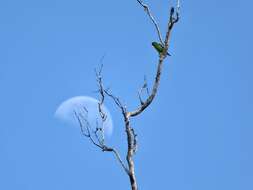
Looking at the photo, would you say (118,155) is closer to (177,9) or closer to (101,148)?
(101,148)

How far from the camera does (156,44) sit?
7.96m

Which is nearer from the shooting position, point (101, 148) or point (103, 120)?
point (101, 148)

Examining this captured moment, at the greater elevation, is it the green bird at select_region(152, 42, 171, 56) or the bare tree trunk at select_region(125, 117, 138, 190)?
the green bird at select_region(152, 42, 171, 56)

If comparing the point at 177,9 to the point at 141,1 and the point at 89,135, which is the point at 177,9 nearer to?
the point at 141,1

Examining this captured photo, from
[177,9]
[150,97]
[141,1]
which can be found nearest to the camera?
[150,97]

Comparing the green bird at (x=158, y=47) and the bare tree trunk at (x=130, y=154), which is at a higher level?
the green bird at (x=158, y=47)

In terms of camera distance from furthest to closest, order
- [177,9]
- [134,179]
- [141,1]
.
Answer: [141,1]
[177,9]
[134,179]

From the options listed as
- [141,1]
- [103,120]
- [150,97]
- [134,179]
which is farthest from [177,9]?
[134,179]

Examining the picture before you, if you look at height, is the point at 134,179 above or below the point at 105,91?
below

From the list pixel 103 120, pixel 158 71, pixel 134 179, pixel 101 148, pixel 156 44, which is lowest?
pixel 134 179

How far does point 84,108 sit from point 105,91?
628 millimetres

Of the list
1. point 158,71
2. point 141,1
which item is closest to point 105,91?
point 158,71

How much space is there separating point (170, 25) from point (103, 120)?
1.75m

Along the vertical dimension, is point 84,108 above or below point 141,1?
below
